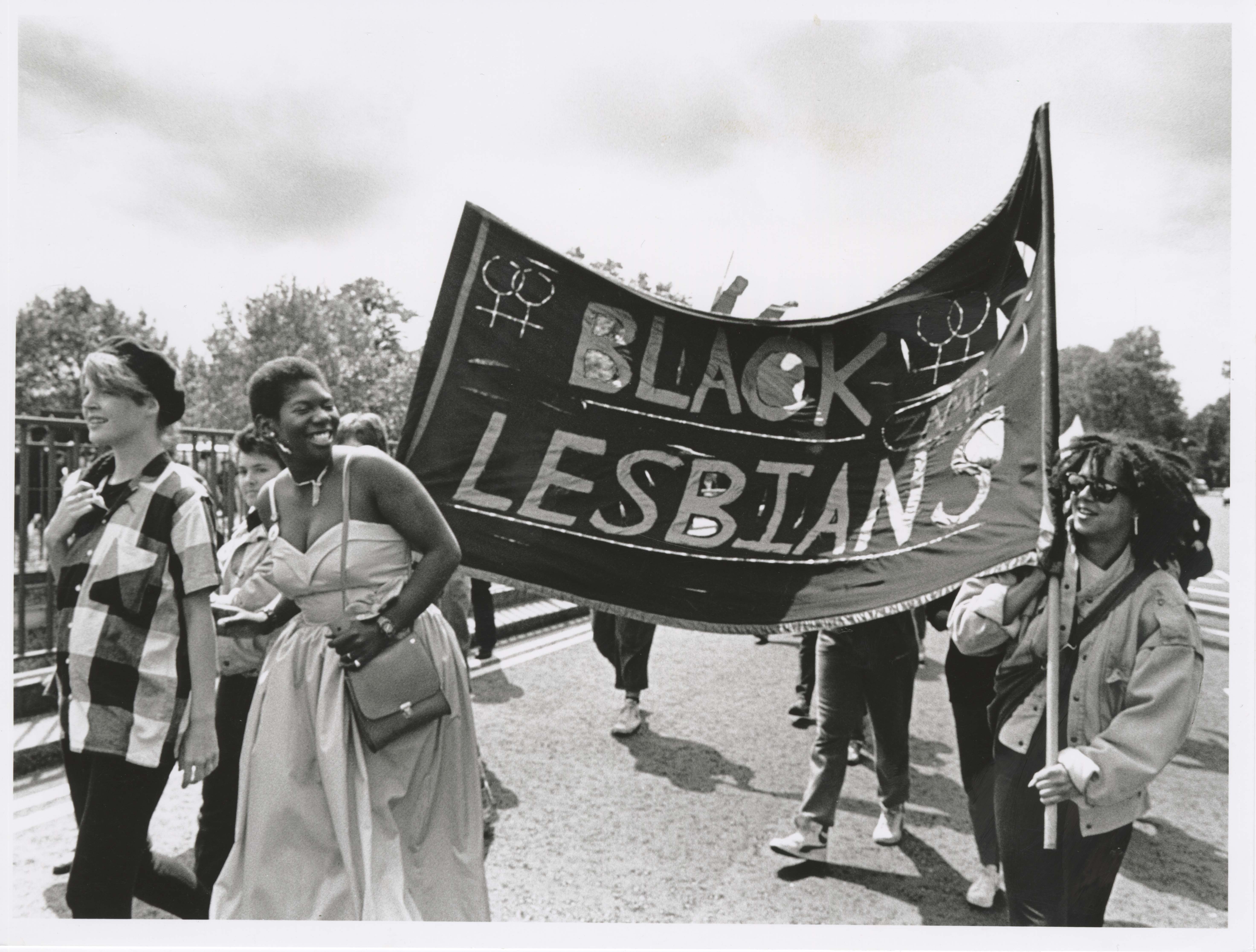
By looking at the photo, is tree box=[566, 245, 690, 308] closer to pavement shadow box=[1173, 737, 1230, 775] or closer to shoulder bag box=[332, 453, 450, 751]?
shoulder bag box=[332, 453, 450, 751]

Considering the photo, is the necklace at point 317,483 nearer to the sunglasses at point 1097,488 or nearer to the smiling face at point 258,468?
the smiling face at point 258,468

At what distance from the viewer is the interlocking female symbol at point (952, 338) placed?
3072mm

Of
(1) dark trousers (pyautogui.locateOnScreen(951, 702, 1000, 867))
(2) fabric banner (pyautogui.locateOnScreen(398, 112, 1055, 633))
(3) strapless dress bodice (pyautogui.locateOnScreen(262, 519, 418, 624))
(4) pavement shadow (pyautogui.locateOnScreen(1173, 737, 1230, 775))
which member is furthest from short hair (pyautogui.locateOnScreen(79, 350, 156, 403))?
(4) pavement shadow (pyautogui.locateOnScreen(1173, 737, 1230, 775))

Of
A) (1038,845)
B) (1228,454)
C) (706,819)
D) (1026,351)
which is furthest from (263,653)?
(1228,454)

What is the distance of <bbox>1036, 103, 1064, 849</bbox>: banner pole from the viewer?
8.27 ft

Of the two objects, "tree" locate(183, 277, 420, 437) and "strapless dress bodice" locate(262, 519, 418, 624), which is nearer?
"strapless dress bodice" locate(262, 519, 418, 624)

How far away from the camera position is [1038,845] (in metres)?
2.57

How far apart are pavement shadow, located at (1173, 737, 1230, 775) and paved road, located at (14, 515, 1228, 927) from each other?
1 centimetres

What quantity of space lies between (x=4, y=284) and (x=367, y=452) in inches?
65.5

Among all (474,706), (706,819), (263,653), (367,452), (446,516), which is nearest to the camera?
(367,452)

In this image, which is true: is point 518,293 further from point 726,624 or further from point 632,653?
point 632,653

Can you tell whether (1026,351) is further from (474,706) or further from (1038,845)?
(474,706)

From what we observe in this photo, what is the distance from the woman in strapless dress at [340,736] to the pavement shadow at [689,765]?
2083 millimetres

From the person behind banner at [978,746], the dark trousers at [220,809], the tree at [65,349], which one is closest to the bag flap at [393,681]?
the dark trousers at [220,809]
